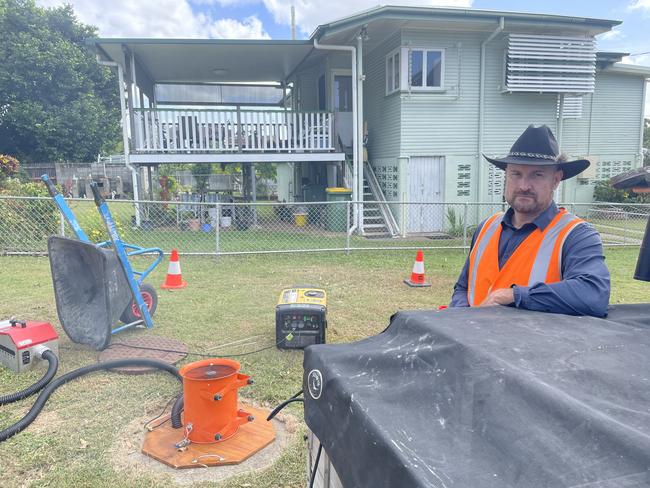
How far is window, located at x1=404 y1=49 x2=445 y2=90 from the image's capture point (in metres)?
12.1

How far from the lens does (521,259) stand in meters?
2.42

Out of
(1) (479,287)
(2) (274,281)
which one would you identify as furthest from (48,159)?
(1) (479,287)

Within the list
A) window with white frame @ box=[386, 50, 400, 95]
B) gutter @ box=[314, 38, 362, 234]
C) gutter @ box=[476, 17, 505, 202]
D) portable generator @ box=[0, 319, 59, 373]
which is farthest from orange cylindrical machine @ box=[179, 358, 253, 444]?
gutter @ box=[476, 17, 505, 202]

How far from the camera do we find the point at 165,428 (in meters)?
3.30

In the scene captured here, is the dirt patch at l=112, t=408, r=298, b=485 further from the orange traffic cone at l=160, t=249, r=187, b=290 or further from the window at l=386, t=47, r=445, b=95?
the window at l=386, t=47, r=445, b=95

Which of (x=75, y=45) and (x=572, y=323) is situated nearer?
(x=572, y=323)

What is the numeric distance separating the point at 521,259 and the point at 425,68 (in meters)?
10.9

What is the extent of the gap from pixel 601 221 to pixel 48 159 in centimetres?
2746

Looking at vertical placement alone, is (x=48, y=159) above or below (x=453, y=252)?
above

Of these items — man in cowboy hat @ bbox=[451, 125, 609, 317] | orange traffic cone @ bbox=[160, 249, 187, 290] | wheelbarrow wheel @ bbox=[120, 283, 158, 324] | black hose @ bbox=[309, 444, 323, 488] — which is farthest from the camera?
orange traffic cone @ bbox=[160, 249, 187, 290]

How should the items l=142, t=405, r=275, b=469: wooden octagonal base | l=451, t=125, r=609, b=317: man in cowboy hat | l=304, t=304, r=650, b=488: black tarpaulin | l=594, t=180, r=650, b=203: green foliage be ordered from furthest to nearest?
l=594, t=180, r=650, b=203: green foliage, l=142, t=405, r=275, b=469: wooden octagonal base, l=451, t=125, r=609, b=317: man in cowboy hat, l=304, t=304, r=650, b=488: black tarpaulin

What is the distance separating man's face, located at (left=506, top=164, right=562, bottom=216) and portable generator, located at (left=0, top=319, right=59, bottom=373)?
13.0 ft

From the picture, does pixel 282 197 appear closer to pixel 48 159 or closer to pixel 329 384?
pixel 48 159

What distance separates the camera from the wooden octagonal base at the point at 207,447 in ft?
9.64
